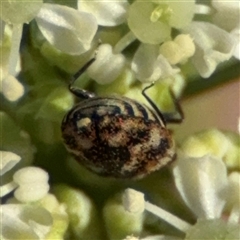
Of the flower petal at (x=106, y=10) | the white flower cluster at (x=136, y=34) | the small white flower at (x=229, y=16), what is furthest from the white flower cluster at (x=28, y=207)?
the small white flower at (x=229, y=16)

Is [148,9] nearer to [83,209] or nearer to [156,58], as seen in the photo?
[156,58]

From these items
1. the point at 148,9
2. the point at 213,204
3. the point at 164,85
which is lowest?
the point at 213,204

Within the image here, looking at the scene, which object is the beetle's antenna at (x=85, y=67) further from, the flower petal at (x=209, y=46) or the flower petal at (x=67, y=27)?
the flower petal at (x=209, y=46)

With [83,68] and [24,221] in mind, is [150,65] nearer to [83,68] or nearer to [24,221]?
[83,68]

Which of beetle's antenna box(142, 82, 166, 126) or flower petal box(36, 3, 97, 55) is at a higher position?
flower petal box(36, 3, 97, 55)

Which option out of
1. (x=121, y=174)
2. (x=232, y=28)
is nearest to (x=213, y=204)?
(x=121, y=174)

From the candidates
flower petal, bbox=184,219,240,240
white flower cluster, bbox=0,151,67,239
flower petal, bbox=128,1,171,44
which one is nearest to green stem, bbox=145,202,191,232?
flower petal, bbox=184,219,240,240

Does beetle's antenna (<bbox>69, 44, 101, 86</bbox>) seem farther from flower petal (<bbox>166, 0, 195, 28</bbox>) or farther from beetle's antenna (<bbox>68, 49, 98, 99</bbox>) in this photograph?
flower petal (<bbox>166, 0, 195, 28</bbox>)
